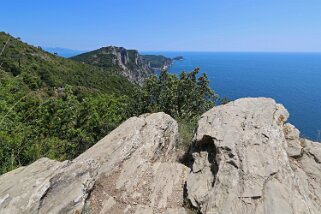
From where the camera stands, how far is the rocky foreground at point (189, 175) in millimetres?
6836

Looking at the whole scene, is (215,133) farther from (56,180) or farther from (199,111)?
(199,111)

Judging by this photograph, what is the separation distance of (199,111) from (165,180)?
22537mm

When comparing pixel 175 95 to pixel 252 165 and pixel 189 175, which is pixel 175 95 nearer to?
pixel 189 175

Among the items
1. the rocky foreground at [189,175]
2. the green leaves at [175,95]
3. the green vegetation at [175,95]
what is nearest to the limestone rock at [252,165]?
the rocky foreground at [189,175]

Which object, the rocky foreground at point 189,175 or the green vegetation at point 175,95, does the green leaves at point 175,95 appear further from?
the rocky foreground at point 189,175

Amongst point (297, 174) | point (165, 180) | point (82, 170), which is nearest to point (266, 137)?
point (297, 174)

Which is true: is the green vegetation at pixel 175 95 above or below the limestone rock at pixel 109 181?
below

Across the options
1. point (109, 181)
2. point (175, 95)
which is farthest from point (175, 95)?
point (109, 181)

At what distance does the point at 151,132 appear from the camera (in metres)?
10.4

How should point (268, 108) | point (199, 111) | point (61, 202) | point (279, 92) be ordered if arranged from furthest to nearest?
point (279, 92) < point (199, 111) < point (268, 108) < point (61, 202)

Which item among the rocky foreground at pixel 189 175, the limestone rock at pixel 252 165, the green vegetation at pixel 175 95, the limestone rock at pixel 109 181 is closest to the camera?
the limestone rock at pixel 109 181

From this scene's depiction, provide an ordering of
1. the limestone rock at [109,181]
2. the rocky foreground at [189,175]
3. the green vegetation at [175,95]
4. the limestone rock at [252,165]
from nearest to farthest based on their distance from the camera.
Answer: the limestone rock at [109,181] < the rocky foreground at [189,175] < the limestone rock at [252,165] < the green vegetation at [175,95]

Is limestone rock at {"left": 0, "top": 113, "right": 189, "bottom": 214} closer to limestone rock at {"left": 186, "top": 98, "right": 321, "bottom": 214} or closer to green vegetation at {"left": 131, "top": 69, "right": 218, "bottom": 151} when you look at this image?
limestone rock at {"left": 186, "top": 98, "right": 321, "bottom": 214}

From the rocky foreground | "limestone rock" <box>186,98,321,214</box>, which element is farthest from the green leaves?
the rocky foreground
